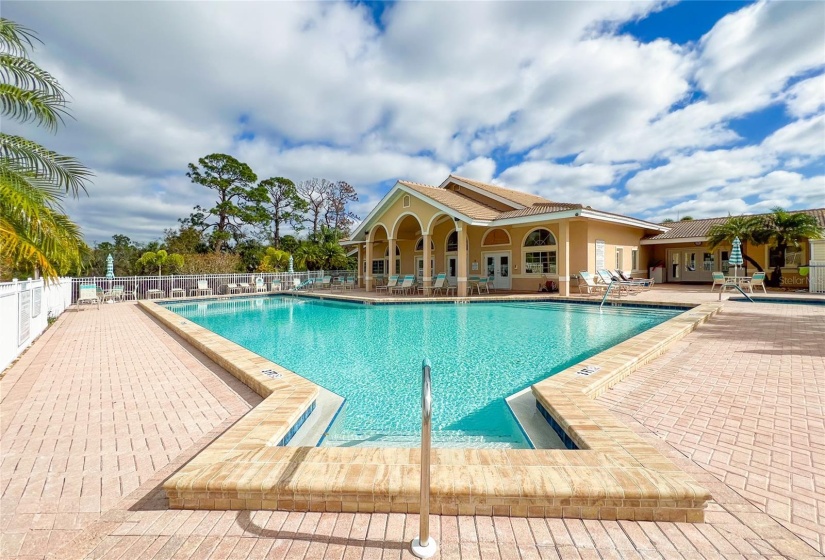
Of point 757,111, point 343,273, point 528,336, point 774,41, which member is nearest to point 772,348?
point 528,336

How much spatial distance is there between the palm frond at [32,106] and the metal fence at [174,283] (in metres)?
14.2

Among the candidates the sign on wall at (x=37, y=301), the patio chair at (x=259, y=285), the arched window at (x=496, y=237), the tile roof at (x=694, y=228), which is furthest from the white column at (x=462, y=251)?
the sign on wall at (x=37, y=301)

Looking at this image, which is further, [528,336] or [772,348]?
[528,336]

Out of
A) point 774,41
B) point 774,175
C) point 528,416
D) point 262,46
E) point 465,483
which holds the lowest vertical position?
point 528,416

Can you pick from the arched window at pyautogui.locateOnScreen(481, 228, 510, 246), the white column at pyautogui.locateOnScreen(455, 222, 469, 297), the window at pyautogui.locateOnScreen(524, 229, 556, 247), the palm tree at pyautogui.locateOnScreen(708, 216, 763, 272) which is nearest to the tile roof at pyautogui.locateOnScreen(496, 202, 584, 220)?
the white column at pyautogui.locateOnScreen(455, 222, 469, 297)

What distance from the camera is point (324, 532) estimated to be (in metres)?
2.14

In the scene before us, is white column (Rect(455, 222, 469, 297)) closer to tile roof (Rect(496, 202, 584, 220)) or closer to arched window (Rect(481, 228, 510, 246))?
tile roof (Rect(496, 202, 584, 220))

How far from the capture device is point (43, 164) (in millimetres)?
6000

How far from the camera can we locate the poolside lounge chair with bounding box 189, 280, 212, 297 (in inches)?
818

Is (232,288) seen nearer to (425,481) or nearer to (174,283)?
Result: (174,283)

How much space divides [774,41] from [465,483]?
18344 mm

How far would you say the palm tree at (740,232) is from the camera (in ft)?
59.8

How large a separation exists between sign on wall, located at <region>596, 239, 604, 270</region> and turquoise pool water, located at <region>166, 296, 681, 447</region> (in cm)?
444

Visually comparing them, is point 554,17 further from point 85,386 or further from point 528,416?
point 85,386
